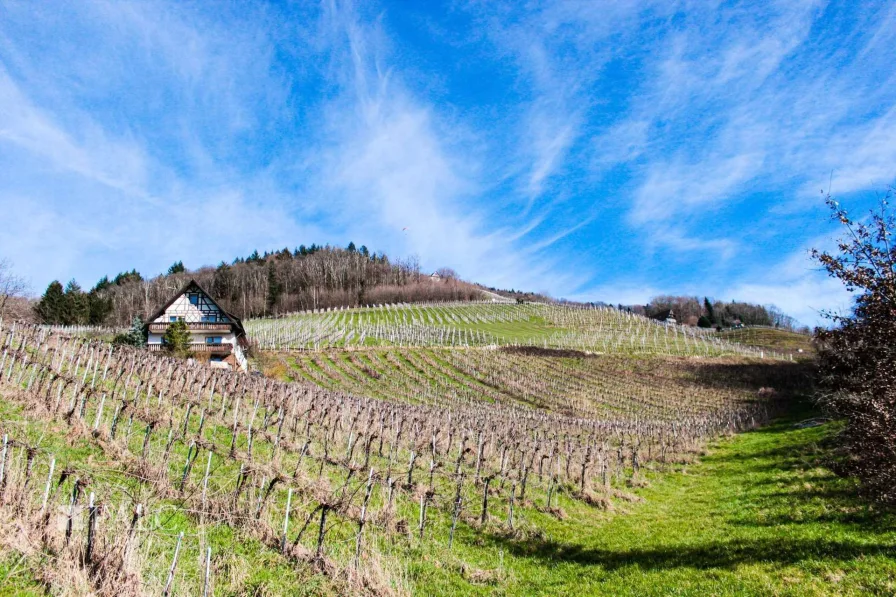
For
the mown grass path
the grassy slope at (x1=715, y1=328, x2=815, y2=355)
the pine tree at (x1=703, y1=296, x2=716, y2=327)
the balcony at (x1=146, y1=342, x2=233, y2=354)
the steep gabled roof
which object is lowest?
the mown grass path

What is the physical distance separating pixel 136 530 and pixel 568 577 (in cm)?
845

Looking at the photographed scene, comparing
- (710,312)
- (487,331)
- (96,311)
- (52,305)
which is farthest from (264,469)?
(710,312)

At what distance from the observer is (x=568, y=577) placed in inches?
408

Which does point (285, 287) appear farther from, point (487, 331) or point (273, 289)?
point (487, 331)

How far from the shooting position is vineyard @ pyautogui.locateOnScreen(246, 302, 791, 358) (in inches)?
2552

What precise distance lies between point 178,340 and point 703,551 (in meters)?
41.6

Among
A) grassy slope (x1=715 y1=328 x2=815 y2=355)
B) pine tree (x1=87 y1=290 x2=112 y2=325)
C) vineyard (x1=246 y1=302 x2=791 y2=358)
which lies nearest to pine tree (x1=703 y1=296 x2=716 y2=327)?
grassy slope (x1=715 y1=328 x2=815 y2=355)

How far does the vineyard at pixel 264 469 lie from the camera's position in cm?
702

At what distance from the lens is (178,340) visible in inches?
1610

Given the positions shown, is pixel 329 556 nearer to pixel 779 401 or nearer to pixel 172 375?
pixel 172 375

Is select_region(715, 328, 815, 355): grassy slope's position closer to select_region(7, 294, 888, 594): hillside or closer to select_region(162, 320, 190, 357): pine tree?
select_region(7, 294, 888, 594): hillside

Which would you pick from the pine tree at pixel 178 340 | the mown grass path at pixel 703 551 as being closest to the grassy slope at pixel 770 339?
the mown grass path at pixel 703 551

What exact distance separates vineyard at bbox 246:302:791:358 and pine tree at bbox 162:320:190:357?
58.1 feet

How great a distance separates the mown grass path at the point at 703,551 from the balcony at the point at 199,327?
42206mm
